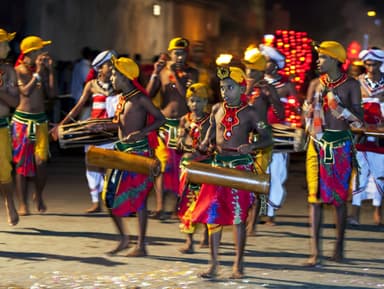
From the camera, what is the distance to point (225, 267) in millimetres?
10055

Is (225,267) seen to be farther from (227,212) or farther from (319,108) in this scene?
(319,108)

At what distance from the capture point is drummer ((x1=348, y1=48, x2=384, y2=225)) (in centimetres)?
1288

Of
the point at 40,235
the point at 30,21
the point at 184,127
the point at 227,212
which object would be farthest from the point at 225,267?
the point at 30,21

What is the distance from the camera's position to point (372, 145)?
13.3 metres

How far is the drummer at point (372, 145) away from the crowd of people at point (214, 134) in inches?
0.5

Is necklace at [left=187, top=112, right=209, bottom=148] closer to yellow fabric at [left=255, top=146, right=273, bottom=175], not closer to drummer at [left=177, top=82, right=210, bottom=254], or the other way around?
drummer at [left=177, top=82, right=210, bottom=254]

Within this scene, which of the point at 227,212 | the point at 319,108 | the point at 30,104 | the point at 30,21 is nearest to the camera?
the point at 227,212

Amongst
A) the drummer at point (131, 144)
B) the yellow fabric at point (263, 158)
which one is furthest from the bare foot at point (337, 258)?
the drummer at point (131, 144)

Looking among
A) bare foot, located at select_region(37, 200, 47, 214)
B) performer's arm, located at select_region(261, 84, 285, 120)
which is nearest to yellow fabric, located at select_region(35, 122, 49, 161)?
bare foot, located at select_region(37, 200, 47, 214)

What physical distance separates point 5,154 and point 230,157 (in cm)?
312

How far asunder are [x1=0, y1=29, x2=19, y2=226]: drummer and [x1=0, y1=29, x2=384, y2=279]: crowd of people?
12 millimetres

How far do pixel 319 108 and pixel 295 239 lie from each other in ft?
6.72

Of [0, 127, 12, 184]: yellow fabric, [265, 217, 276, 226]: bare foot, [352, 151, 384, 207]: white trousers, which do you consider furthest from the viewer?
[352, 151, 384, 207]: white trousers

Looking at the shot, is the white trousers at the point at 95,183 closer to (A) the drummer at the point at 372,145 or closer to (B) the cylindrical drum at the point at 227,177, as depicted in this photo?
(A) the drummer at the point at 372,145
